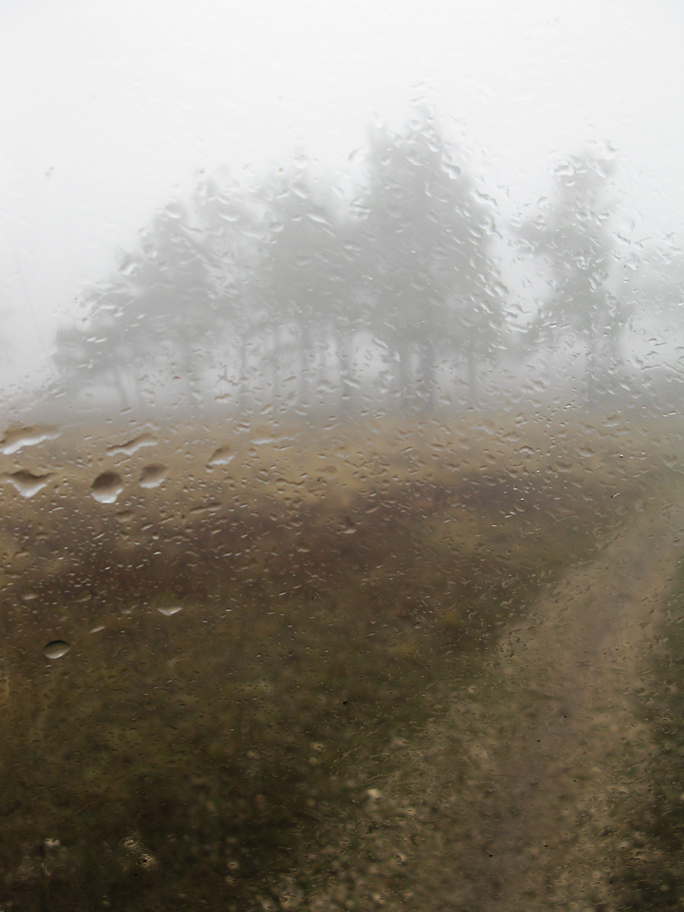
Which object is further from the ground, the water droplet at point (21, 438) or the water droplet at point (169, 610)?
the water droplet at point (21, 438)

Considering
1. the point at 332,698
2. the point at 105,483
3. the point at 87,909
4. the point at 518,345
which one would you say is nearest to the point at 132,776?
the point at 87,909

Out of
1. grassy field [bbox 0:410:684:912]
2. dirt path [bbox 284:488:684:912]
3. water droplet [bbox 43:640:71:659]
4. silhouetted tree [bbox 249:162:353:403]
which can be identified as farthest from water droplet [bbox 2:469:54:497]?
dirt path [bbox 284:488:684:912]

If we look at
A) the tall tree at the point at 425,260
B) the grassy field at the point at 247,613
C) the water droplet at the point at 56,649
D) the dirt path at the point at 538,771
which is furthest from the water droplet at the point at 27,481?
the dirt path at the point at 538,771

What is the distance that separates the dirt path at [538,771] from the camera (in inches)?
42.6

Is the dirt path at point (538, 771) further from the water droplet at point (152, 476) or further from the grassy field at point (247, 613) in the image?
the water droplet at point (152, 476)

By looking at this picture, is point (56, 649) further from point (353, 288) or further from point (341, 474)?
point (353, 288)

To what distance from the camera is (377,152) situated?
1105 millimetres

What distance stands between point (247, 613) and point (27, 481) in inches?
19.9

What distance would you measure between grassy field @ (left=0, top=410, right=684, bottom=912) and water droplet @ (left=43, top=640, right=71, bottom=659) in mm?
12

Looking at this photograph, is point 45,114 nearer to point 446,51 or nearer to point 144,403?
point 144,403

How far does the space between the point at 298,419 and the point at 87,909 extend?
3.58ft

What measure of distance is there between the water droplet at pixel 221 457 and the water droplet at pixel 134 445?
0.38 ft

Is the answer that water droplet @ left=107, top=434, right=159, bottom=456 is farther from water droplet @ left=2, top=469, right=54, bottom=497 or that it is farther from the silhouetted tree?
the silhouetted tree

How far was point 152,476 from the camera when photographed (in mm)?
1069
